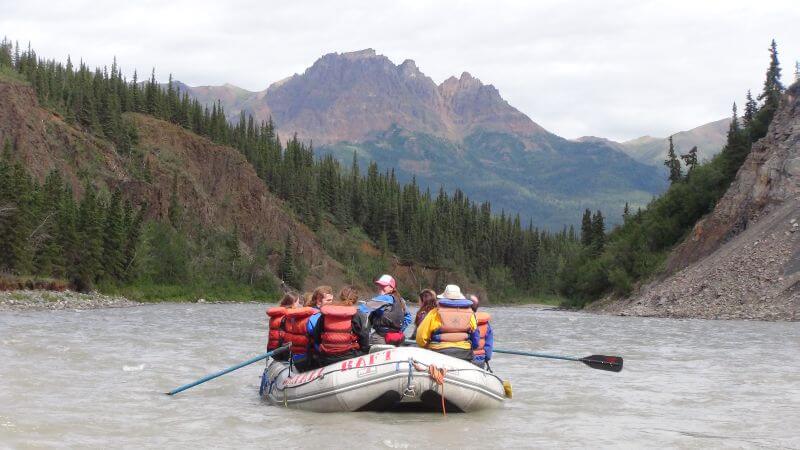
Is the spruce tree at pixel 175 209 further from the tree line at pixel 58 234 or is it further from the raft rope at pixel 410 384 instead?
the raft rope at pixel 410 384

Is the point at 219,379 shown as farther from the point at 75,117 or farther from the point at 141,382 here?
the point at 75,117

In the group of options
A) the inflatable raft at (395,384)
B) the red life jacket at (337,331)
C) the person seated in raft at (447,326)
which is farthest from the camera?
the person seated in raft at (447,326)

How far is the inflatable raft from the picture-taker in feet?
54.6

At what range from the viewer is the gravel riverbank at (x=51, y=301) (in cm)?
5547

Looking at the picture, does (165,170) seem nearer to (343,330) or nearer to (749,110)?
(749,110)

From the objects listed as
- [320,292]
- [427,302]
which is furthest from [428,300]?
[320,292]

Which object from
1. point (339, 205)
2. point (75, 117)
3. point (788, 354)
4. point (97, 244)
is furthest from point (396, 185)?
point (788, 354)

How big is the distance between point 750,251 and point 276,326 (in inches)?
2198

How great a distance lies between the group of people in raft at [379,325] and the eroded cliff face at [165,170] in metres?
78.1

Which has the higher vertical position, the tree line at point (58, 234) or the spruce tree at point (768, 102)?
the spruce tree at point (768, 102)

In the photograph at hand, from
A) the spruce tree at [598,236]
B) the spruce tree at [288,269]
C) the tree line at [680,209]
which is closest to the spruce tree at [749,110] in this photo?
the tree line at [680,209]

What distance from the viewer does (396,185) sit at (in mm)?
192250

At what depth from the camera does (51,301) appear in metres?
60.1

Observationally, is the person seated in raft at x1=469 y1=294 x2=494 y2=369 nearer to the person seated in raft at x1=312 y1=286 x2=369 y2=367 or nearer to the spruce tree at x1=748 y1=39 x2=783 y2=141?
the person seated in raft at x1=312 y1=286 x2=369 y2=367
